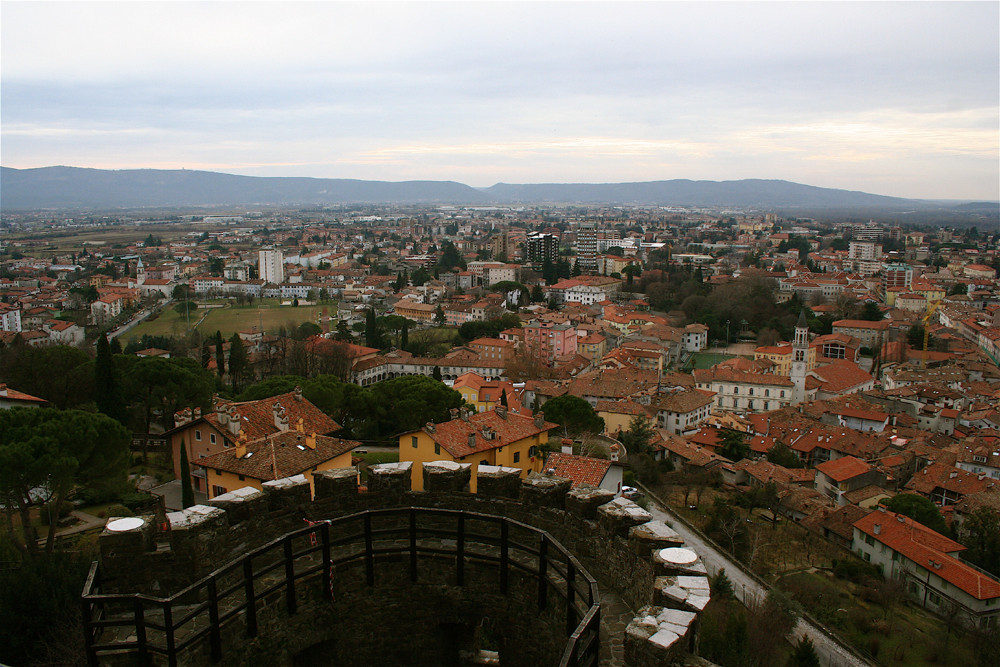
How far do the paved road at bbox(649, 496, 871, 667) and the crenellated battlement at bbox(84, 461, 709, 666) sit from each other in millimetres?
9277

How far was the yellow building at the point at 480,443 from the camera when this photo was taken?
14961 mm

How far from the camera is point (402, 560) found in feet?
16.5

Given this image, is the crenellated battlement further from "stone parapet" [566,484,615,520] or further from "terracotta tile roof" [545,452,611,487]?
"terracotta tile roof" [545,452,611,487]

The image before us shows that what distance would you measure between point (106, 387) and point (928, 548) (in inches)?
903

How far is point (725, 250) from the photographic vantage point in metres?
108

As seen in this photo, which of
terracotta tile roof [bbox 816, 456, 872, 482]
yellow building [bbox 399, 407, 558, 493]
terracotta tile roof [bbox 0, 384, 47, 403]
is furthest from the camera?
terracotta tile roof [bbox 816, 456, 872, 482]

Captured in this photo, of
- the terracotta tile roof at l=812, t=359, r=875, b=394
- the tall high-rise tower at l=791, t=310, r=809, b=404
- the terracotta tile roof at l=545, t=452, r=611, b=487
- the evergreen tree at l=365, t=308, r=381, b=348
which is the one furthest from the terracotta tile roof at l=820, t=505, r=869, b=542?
the evergreen tree at l=365, t=308, r=381, b=348

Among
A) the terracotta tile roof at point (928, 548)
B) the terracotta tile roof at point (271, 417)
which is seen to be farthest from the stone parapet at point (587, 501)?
the terracotta tile roof at point (928, 548)

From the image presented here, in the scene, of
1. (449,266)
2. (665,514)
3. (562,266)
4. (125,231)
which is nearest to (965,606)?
(665,514)

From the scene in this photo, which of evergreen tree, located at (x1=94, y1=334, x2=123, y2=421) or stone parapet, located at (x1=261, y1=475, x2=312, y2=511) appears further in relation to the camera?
evergreen tree, located at (x1=94, y1=334, x2=123, y2=421)

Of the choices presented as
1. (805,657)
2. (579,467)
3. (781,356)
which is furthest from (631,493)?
(781,356)

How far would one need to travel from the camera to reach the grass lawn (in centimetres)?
4750

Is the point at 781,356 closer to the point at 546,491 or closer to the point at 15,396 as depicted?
the point at 15,396

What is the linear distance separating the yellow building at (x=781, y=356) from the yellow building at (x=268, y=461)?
35957 mm
